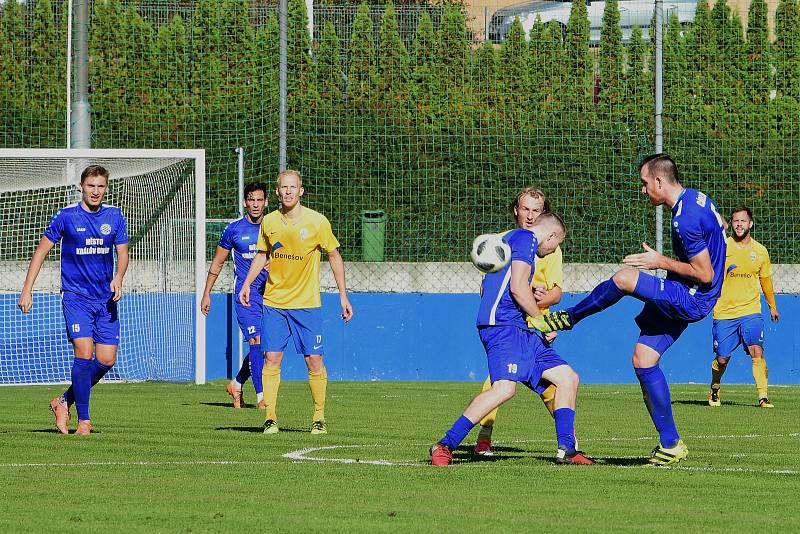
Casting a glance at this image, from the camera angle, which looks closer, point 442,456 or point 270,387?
→ point 442,456

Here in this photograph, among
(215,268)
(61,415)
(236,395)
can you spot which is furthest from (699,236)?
(215,268)

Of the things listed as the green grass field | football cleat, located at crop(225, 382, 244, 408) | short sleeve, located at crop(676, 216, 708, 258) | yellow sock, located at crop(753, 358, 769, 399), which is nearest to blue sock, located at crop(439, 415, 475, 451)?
the green grass field

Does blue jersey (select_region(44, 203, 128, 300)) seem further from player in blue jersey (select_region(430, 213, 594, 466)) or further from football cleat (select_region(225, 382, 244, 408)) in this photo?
player in blue jersey (select_region(430, 213, 594, 466))

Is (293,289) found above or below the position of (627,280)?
below

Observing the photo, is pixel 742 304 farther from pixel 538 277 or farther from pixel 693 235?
pixel 693 235

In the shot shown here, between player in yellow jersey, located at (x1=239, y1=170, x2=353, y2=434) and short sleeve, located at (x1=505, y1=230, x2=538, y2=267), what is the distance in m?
2.79

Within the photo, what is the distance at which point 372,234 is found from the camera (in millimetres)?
19969

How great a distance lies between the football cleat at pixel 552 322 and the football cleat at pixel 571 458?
78 cm

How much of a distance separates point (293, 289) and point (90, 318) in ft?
5.20

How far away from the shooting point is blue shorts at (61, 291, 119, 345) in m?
10.5

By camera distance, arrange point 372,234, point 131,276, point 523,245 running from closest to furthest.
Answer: point 523,245 → point 131,276 → point 372,234

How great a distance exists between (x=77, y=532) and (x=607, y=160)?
15350 mm

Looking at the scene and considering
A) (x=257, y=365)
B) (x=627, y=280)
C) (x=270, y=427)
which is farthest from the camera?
(x=257, y=365)

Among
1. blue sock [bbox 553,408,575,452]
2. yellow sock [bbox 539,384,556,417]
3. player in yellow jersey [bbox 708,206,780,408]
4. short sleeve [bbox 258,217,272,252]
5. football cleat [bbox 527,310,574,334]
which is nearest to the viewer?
football cleat [bbox 527,310,574,334]
